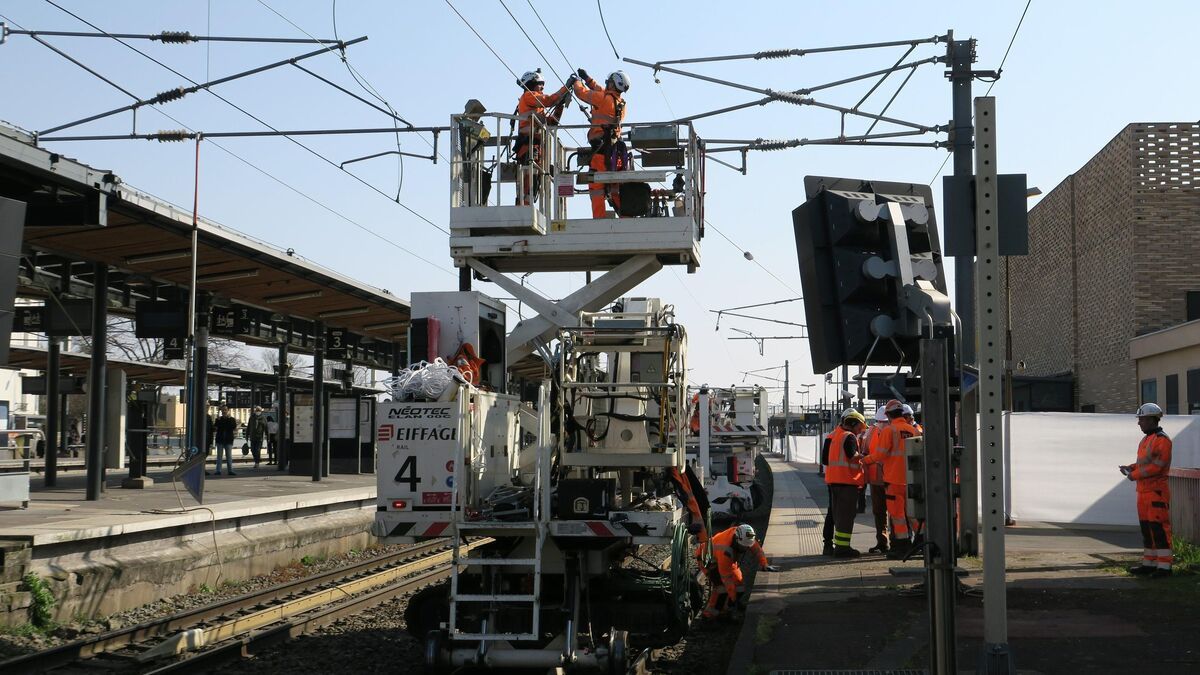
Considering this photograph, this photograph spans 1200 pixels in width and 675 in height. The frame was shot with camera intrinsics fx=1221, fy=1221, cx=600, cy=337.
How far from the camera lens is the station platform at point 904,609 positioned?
29.4ft

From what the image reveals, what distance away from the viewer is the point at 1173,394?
101 ft

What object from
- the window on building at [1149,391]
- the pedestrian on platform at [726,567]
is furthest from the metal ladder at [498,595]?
the window on building at [1149,391]

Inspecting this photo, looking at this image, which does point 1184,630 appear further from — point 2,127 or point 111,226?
point 111,226

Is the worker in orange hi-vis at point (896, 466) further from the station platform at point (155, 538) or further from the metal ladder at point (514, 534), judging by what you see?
the station platform at point (155, 538)

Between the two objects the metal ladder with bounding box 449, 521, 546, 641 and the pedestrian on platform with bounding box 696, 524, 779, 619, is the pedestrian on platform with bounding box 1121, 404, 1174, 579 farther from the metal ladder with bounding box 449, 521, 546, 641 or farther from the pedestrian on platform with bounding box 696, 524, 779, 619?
the metal ladder with bounding box 449, 521, 546, 641

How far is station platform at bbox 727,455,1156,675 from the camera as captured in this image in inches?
353

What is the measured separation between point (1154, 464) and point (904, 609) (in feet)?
13.4

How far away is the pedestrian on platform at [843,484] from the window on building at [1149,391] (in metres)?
19.9

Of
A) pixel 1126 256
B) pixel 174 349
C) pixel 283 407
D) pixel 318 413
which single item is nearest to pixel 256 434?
pixel 283 407

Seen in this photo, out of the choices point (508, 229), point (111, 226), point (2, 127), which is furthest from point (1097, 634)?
point (111, 226)

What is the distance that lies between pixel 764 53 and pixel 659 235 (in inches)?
182

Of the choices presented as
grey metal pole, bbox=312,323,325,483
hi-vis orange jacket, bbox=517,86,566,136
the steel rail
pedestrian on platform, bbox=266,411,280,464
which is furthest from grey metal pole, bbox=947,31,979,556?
pedestrian on platform, bbox=266,411,280,464

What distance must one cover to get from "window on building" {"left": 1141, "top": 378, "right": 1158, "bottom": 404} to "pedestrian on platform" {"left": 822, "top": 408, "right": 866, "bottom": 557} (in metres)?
19.9

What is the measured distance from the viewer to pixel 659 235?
494 inches
